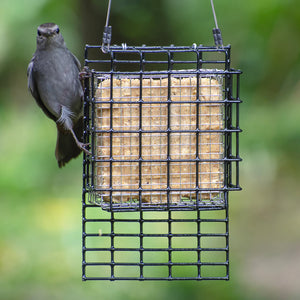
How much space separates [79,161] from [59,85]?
218 centimetres

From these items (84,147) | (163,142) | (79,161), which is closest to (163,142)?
(163,142)

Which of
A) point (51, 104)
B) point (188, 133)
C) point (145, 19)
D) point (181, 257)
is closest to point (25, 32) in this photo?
point (145, 19)

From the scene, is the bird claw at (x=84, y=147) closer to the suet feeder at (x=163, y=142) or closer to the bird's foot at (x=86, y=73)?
the suet feeder at (x=163, y=142)

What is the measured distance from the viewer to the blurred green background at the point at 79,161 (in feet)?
16.9

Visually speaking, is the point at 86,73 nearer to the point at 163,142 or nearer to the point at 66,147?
the point at 163,142

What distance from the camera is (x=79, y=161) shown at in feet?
21.4

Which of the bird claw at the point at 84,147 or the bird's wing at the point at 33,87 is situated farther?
the bird's wing at the point at 33,87

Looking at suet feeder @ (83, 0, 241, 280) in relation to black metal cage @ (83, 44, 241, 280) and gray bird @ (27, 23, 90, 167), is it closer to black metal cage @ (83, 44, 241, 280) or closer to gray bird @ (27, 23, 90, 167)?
black metal cage @ (83, 44, 241, 280)

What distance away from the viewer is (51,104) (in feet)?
14.7

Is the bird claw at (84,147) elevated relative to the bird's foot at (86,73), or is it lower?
lower

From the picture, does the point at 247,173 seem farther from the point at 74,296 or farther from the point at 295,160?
the point at 74,296

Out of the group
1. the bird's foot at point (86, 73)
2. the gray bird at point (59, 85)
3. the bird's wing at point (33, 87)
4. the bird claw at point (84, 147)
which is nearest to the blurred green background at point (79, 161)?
the gray bird at point (59, 85)

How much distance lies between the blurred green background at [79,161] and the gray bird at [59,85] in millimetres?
Result: 1056

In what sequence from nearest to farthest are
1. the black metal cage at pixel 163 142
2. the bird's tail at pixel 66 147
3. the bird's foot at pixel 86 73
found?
the black metal cage at pixel 163 142, the bird's foot at pixel 86 73, the bird's tail at pixel 66 147
